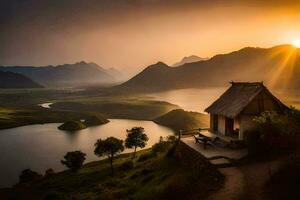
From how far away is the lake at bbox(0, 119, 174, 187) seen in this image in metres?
74.3

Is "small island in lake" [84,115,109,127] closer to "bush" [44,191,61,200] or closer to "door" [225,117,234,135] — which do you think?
"bush" [44,191,61,200]

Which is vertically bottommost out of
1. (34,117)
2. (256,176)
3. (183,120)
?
(34,117)

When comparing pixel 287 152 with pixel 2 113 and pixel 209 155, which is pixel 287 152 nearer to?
pixel 209 155

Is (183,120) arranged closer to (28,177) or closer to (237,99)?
(28,177)

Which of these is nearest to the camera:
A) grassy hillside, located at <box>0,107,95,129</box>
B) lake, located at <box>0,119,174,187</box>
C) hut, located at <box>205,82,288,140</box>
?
hut, located at <box>205,82,288,140</box>

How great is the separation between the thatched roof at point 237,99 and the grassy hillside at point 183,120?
3507 inches

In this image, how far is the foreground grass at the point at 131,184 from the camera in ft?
78.4

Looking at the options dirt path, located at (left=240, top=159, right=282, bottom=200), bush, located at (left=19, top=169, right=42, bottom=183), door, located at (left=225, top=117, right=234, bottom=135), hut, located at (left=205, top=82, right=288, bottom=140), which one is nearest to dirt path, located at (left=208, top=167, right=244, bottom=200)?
→ dirt path, located at (left=240, top=159, right=282, bottom=200)

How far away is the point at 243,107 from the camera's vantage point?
111ft

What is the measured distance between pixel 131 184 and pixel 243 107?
16315 millimetres

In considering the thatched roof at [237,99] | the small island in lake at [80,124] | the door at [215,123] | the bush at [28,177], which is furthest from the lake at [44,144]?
the thatched roof at [237,99]

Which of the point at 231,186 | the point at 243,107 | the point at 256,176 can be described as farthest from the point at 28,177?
the point at 256,176

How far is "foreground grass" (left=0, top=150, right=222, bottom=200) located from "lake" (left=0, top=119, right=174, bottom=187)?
587 inches

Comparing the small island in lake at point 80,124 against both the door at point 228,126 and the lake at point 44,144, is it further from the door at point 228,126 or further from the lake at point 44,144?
the door at point 228,126
